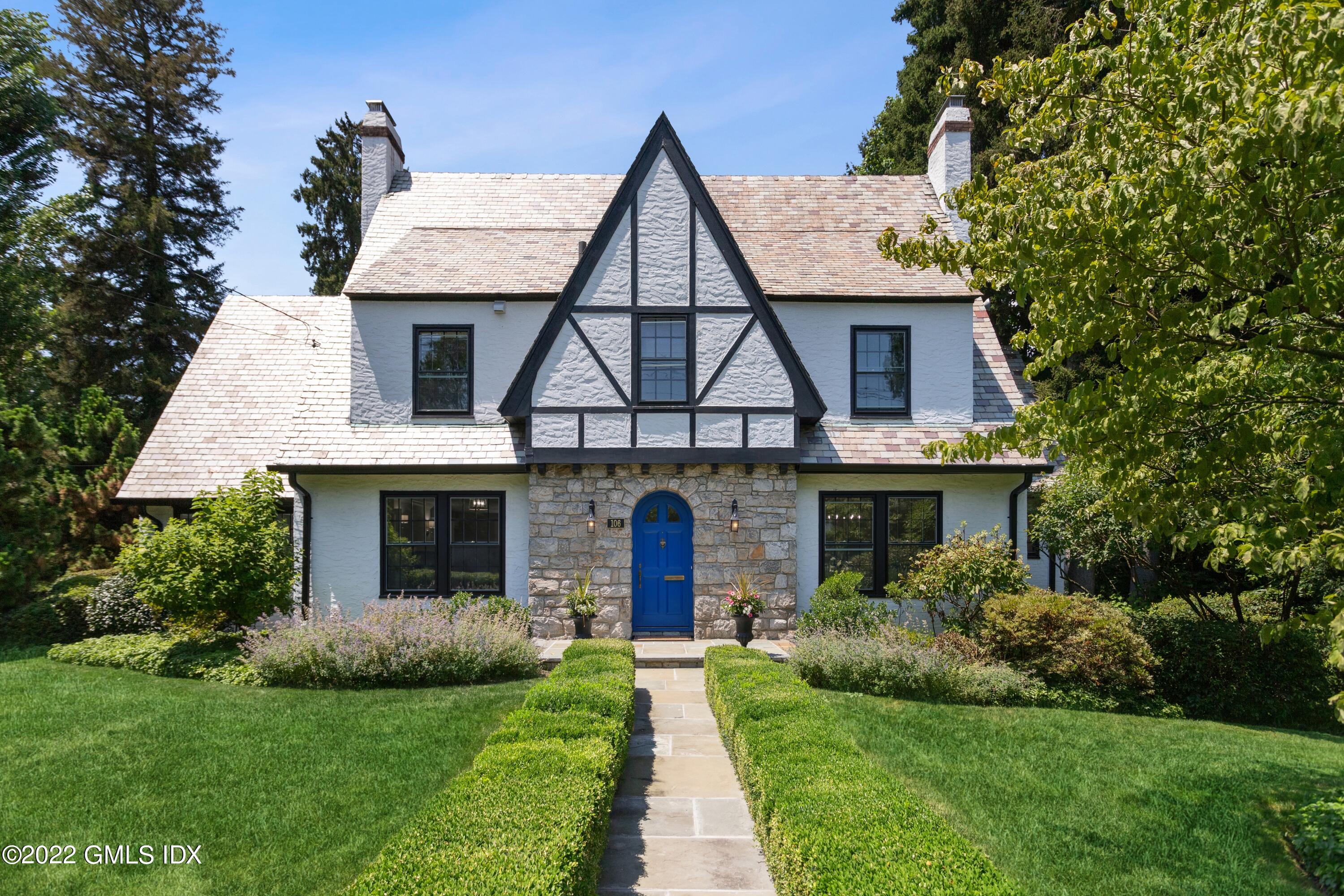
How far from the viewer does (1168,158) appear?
5117mm

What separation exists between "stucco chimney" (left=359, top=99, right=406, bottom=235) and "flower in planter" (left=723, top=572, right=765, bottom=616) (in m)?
11.1

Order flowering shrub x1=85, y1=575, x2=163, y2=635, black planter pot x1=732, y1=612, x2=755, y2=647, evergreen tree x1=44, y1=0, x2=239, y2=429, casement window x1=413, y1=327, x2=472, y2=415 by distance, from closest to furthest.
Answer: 1. black planter pot x1=732, y1=612, x2=755, y2=647
2. flowering shrub x1=85, y1=575, x2=163, y2=635
3. casement window x1=413, y1=327, x2=472, y2=415
4. evergreen tree x1=44, y1=0, x2=239, y2=429

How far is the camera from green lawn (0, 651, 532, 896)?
564 cm

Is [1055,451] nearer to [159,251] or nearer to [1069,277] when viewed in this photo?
[1069,277]

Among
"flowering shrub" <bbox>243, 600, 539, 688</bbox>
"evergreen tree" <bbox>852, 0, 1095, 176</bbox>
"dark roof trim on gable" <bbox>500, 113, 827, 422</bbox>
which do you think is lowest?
"flowering shrub" <bbox>243, 600, 539, 688</bbox>

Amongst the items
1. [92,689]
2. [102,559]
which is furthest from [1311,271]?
[102,559]

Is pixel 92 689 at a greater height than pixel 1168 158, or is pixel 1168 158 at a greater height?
pixel 1168 158

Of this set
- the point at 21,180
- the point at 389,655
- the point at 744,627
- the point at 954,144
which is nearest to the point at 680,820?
the point at 389,655

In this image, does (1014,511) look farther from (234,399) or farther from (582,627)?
(234,399)

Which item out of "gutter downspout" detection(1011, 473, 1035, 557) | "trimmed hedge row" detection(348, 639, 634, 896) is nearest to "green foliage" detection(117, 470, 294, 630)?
"trimmed hedge row" detection(348, 639, 634, 896)

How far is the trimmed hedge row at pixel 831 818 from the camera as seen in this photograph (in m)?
4.25

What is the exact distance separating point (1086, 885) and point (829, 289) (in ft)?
36.0

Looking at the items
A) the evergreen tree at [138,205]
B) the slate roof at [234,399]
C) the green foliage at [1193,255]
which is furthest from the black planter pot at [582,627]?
the evergreen tree at [138,205]

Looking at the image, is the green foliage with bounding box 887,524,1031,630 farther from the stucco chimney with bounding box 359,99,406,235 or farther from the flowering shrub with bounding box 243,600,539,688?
the stucco chimney with bounding box 359,99,406,235
